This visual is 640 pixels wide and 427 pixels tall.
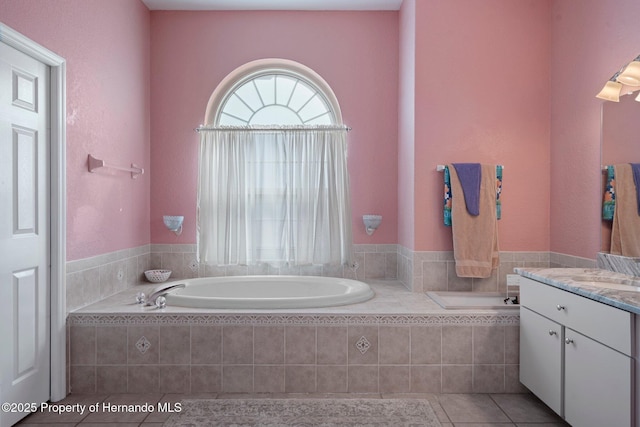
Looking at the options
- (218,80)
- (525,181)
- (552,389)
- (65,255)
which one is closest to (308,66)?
(218,80)

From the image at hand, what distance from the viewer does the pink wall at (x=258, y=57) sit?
3.67 m

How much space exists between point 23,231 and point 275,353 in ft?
4.85

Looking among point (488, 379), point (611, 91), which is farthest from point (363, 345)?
point (611, 91)

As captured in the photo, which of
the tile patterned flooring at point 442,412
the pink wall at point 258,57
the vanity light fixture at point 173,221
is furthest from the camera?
the pink wall at point 258,57

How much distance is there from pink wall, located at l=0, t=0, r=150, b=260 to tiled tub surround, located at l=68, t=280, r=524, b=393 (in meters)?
0.62

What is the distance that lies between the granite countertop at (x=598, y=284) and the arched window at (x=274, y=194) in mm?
1607

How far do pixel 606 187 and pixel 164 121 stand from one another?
3.27 metres

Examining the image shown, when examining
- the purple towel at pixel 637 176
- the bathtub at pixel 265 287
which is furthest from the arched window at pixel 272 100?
the purple towel at pixel 637 176

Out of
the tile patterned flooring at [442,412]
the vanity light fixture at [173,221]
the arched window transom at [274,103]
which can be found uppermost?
the arched window transom at [274,103]

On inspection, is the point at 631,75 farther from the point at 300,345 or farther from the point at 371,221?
the point at 300,345

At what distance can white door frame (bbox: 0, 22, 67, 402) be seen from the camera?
240cm

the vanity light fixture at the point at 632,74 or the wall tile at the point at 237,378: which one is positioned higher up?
the vanity light fixture at the point at 632,74

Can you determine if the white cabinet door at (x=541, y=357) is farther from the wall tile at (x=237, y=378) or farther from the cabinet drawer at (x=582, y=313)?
the wall tile at (x=237, y=378)

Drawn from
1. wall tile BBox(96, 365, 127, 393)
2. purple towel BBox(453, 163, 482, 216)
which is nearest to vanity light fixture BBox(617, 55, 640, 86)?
purple towel BBox(453, 163, 482, 216)
